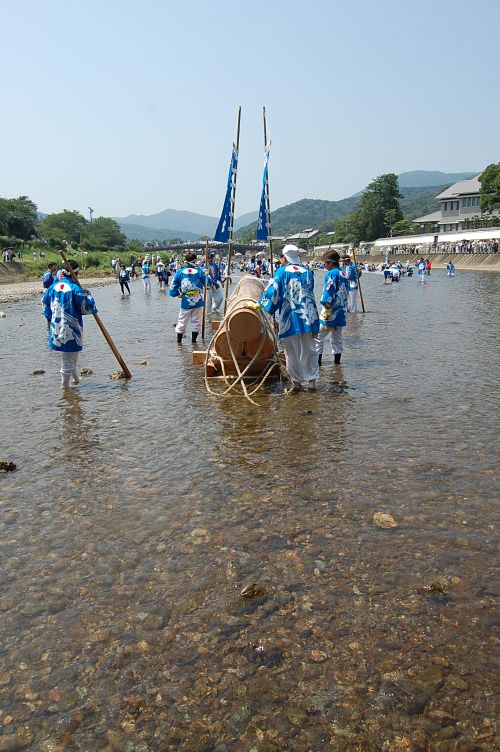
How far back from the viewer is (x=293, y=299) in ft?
28.1

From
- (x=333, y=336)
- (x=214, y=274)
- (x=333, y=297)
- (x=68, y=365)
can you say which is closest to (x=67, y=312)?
(x=68, y=365)

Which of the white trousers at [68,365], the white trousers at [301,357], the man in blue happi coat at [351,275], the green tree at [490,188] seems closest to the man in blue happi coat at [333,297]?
the white trousers at [301,357]

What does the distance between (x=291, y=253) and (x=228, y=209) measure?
11.1 feet

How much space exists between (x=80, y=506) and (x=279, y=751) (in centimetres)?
290

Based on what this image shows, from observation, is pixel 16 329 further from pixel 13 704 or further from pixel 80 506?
pixel 13 704

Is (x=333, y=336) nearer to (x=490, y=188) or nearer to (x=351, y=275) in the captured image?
(x=351, y=275)

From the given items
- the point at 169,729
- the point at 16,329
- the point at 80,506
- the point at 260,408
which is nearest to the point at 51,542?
the point at 80,506

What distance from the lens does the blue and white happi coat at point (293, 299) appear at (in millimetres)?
8523

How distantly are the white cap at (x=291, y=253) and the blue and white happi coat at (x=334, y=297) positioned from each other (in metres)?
1.43

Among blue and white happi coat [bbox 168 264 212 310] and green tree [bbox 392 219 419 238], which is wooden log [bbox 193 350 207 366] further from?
green tree [bbox 392 219 419 238]

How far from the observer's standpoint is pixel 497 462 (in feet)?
18.3

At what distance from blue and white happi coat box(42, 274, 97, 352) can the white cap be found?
299 cm

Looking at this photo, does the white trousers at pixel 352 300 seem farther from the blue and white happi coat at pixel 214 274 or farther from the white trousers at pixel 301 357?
the white trousers at pixel 301 357

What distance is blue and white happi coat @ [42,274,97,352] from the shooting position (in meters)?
8.80
